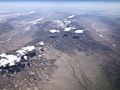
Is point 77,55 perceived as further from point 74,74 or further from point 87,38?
point 87,38

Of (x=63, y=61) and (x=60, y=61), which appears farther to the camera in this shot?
(x=63, y=61)

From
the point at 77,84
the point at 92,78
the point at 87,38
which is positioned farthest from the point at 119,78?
the point at 87,38

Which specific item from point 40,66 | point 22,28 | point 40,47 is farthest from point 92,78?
point 22,28

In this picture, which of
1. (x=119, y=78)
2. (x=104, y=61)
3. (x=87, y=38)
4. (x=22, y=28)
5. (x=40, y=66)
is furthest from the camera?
(x=22, y=28)

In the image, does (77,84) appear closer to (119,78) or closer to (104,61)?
(119,78)

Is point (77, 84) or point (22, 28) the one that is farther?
point (22, 28)

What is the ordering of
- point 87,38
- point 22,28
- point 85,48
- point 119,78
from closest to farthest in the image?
1. point 119,78
2. point 85,48
3. point 87,38
4. point 22,28
